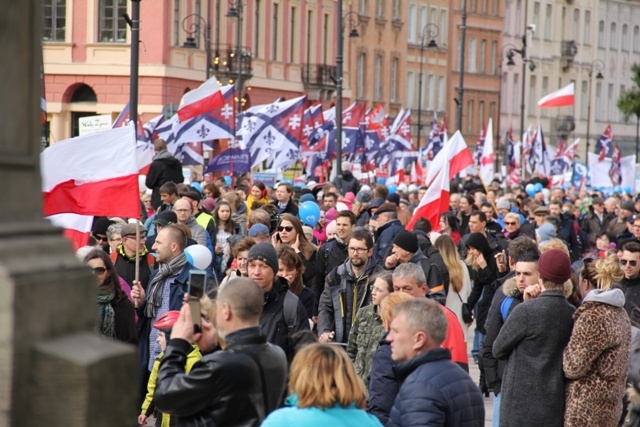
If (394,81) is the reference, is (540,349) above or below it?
above

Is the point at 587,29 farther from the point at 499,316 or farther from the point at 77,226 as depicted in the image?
the point at 499,316

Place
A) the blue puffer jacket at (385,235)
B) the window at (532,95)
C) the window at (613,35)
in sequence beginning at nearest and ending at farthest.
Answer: the blue puffer jacket at (385,235) < the window at (532,95) < the window at (613,35)

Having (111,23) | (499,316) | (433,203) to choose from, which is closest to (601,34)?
(111,23)

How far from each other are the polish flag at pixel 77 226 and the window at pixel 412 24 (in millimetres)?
71185

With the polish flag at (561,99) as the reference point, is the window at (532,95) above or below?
below

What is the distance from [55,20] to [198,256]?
43266 mm

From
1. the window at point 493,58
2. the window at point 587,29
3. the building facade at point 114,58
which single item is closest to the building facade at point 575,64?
the window at point 587,29

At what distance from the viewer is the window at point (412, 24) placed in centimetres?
8300

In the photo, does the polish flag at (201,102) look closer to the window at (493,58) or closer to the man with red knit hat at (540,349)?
the man with red knit hat at (540,349)

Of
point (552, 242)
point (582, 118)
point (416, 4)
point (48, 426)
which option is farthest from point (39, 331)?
point (582, 118)

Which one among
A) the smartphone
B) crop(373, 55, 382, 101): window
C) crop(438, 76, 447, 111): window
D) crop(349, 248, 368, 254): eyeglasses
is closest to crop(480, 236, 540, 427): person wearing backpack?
crop(349, 248, 368, 254): eyeglasses

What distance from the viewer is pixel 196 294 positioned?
638 cm

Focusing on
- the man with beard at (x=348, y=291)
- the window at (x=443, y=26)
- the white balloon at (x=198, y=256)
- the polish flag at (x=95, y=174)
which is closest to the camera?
the white balloon at (x=198, y=256)

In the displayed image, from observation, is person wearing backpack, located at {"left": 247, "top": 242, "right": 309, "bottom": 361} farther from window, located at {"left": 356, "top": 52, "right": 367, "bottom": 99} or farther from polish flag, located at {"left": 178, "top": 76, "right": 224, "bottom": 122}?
window, located at {"left": 356, "top": 52, "right": 367, "bottom": 99}
